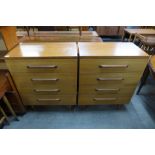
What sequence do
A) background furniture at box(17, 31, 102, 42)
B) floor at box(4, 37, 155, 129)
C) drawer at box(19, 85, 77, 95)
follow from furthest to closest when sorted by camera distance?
background furniture at box(17, 31, 102, 42)
floor at box(4, 37, 155, 129)
drawer at box(19, 85, 77, 95)

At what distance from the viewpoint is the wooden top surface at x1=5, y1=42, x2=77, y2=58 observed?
43.5 inches

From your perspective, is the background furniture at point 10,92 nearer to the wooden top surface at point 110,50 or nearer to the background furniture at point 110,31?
the wooden top surface at point 110,50

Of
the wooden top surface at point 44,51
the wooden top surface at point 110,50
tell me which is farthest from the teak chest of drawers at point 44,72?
the wooden top surface at point 110,50

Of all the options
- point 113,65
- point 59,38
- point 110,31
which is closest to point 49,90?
point 113,65

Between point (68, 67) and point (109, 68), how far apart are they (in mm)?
387

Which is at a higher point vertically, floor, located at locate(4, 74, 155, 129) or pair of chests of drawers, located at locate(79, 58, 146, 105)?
pair of chests of drawers, located at locate(79, 58, 146, 105)

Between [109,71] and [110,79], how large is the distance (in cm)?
11

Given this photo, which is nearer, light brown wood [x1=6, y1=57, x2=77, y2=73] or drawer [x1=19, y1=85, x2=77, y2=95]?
light brown wood [x1=6, y1=57, x2=77, y2=73]

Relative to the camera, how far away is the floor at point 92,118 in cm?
146

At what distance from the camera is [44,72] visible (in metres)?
1.19

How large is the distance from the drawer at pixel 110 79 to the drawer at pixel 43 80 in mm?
117

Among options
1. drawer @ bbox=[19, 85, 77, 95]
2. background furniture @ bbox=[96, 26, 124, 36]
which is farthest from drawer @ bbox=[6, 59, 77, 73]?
background furniture @ bbox=[96, 26, 124, 36]

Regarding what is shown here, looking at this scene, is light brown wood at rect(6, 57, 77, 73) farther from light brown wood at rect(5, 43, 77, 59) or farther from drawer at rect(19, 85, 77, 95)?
drawer at rect(19, 85, 77, 95)
